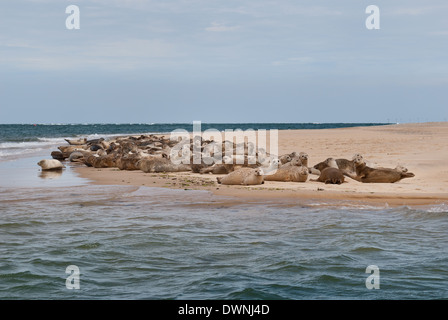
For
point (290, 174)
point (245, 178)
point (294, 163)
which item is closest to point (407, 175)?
point (290, 174)

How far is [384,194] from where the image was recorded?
985 cm

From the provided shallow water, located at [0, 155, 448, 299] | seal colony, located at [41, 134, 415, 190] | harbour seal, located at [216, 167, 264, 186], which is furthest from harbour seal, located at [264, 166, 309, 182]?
shallow water, located at [0, 155, 448, 299]

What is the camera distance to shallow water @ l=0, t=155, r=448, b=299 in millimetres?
4648

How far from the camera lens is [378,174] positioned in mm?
11328

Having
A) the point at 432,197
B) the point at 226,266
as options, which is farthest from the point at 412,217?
the point at 226,266

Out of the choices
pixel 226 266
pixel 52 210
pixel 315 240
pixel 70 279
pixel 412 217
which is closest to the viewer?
pixel 70 279

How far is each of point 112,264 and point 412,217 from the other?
14.8 feet

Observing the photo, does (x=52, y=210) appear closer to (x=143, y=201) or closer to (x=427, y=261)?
(x=143, y=201)

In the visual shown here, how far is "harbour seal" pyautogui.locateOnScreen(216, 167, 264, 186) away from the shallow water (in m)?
2.33

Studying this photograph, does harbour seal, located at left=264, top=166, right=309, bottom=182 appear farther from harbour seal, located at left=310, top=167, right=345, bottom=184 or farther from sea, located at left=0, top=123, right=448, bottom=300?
sea, located at left=0, top=123, right=448, bottom=300

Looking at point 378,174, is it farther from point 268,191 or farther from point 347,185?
point 268,191

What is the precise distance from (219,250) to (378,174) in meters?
6.41
